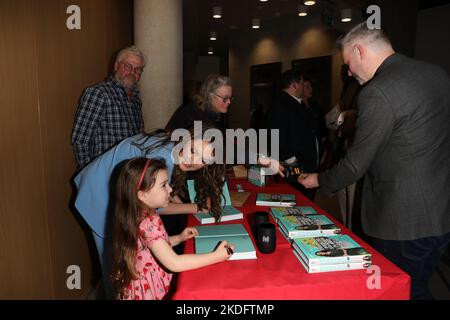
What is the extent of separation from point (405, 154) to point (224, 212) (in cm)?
91

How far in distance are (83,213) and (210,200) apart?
65 cm

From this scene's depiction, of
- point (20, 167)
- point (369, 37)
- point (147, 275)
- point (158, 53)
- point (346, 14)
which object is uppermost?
point (346, 14)

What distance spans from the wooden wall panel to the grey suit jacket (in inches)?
65.2

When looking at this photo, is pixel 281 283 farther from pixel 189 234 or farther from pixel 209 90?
pixel 209 90

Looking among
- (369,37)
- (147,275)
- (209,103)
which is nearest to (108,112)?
(209,103)

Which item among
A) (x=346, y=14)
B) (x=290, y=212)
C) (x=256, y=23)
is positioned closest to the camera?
(x=290, y=212)

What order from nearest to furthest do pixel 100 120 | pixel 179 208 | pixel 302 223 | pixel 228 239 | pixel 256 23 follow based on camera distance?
pixel 228 239, pixel 302 223, pixel 179 208, pixel 100 120, pixel 256 23

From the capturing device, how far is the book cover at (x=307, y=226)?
1.54 metres

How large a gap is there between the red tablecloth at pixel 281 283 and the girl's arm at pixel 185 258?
0.02m

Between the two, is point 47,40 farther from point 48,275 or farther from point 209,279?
point 209,279

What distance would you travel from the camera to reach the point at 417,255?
65.2 inches

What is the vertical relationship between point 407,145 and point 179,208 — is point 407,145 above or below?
above

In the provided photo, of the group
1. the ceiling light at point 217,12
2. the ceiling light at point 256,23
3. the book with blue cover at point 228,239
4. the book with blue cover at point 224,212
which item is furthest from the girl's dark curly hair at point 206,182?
the ceiling light at point 256,23

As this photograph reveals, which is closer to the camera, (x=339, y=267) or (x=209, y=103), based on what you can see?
(x=339, y=267)
